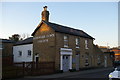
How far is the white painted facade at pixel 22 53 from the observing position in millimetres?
33013

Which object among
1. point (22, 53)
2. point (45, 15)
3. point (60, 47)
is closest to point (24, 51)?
point (22, 53)

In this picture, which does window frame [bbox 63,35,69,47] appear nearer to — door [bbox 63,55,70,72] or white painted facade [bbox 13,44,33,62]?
door [bbox 63,55,70,72]

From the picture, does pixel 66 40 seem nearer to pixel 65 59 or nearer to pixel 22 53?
pixel 65 59

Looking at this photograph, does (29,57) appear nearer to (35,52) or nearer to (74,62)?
(35,52)

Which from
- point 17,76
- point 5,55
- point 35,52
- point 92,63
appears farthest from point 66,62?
point 5,55

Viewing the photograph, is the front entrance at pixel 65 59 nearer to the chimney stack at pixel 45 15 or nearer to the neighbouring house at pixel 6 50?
the chimney stack at pixel 45 15

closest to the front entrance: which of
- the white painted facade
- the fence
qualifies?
the fence

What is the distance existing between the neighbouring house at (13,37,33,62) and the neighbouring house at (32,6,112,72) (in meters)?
3.34

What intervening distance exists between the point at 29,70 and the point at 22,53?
46.0 ft

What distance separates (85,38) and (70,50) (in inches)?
228

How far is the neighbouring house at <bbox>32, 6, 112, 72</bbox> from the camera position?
26.0 meters

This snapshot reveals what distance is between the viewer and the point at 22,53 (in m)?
35.0

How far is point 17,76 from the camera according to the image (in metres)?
18.8

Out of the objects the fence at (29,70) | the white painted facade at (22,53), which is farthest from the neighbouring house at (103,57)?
the fence at (29,70)
